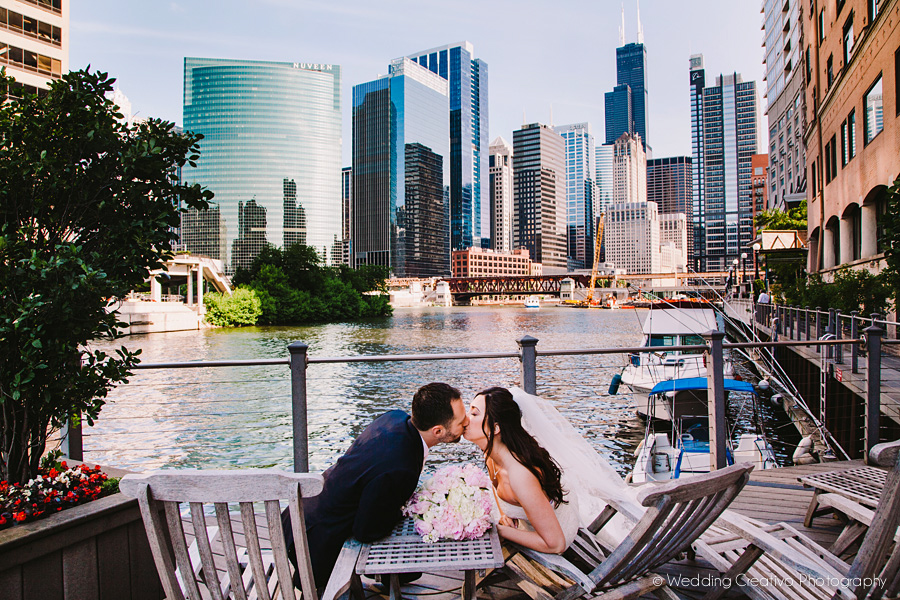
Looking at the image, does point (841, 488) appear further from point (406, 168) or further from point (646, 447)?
point (406, 168)

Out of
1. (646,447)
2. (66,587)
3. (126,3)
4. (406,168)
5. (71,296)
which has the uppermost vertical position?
(126,3)

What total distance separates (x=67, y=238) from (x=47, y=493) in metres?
1.38

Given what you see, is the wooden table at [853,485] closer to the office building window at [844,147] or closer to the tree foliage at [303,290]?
the office building window at [844,147]

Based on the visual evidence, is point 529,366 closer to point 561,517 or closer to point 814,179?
point 561,517

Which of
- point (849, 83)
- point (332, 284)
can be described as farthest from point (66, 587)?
point (332, 284)

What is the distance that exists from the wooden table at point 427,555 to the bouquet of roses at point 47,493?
1490mm

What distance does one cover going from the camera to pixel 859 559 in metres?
2.58

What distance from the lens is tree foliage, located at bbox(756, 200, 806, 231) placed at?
129ft

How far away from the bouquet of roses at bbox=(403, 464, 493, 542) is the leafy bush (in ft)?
200

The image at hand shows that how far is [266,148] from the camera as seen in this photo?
133375 millimetres

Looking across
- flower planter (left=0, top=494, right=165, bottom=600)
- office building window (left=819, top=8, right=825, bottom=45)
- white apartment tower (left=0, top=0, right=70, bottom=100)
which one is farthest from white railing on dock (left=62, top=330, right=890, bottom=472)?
white apartment tower (left=0, top=0, right=70, bottom=100)

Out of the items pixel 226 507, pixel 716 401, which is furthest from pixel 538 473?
pixel 716 401

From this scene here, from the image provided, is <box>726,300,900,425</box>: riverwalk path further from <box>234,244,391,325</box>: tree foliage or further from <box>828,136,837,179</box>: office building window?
<box>234,244,391,325</box>: tree foliage

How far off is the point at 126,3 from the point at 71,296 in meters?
141
